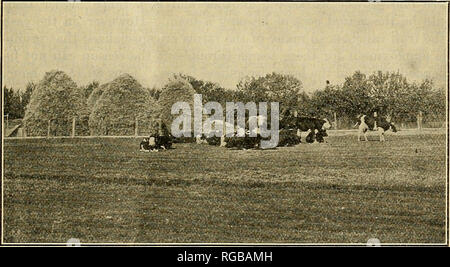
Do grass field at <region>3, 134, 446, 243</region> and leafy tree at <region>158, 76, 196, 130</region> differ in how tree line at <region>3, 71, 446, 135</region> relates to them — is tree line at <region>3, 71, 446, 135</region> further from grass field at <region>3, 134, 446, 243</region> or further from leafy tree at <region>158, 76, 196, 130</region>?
grass field at <region>3, 134, 446, 243</region>

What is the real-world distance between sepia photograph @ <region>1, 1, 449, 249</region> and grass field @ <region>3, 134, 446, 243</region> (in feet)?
0.05

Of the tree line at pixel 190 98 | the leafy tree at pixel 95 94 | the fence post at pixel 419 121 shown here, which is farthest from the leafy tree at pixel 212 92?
the fence post at pixel 419 121

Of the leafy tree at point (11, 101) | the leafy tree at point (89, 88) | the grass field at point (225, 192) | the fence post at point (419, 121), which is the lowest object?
the grass field at point (225, 192)

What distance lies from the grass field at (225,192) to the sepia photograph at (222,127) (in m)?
0.02

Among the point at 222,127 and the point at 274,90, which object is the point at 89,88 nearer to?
the point at 222,127

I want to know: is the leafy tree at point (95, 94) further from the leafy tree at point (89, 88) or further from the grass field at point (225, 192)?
the grass field at point (225, 192)

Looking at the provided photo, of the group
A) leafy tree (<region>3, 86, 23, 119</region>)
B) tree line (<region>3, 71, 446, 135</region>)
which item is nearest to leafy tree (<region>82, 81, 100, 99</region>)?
tree line (<region>3, 71, 446, 135</region>)

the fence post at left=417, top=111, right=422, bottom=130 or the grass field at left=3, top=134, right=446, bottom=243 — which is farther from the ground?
the fence post at left=417, top=111, right=422, bottom=130

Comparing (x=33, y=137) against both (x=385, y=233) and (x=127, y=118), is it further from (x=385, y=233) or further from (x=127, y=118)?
(x=385, y=233)

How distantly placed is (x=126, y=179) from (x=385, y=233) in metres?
2.91

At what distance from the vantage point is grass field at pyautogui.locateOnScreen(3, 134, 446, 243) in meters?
5.57

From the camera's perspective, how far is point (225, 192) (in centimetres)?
570

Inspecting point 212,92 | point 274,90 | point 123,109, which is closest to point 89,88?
point 123,109

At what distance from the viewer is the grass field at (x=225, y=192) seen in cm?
557
